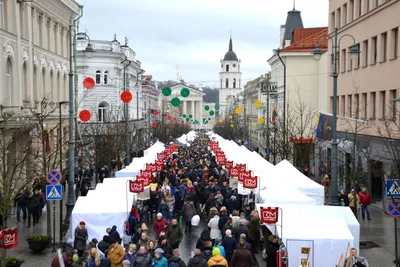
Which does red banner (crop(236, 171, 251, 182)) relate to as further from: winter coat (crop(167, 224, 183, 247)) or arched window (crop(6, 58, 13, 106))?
arched window (crop(6, 58, 13, 106))

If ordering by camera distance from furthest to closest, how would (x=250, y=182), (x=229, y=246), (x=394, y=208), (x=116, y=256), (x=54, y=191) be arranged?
(x=250, y=182) → (x=54, y=191) → (x=394, y=208) → (x=229, y=246) → (x=116, y=256)

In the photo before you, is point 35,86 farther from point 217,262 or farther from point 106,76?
point 106,76

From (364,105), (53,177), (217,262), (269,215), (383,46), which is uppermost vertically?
(383,46)

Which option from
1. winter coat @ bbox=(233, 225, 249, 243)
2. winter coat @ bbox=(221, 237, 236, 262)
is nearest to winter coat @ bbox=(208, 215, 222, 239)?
winter coat @ bbox=(233, 225, 249, 243)

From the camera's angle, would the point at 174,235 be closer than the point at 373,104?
Yes

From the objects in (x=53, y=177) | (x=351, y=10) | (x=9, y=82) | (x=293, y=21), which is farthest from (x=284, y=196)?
(x=293, y=21)

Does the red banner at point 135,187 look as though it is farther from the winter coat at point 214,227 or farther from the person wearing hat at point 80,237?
the person wearing hat at point 80,237

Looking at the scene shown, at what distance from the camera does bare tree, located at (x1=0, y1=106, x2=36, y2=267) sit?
1731 cm

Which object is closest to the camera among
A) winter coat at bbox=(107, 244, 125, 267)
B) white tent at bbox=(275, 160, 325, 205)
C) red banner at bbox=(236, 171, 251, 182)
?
winter coat at bbox=(107, 244, 125, 267)

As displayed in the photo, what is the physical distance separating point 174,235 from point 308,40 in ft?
150

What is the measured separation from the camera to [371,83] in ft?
105

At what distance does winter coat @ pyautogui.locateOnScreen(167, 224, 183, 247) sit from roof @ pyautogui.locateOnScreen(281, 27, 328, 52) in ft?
132

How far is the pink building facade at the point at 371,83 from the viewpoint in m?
28.0

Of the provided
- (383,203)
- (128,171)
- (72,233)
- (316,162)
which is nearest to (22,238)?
(72,233)
